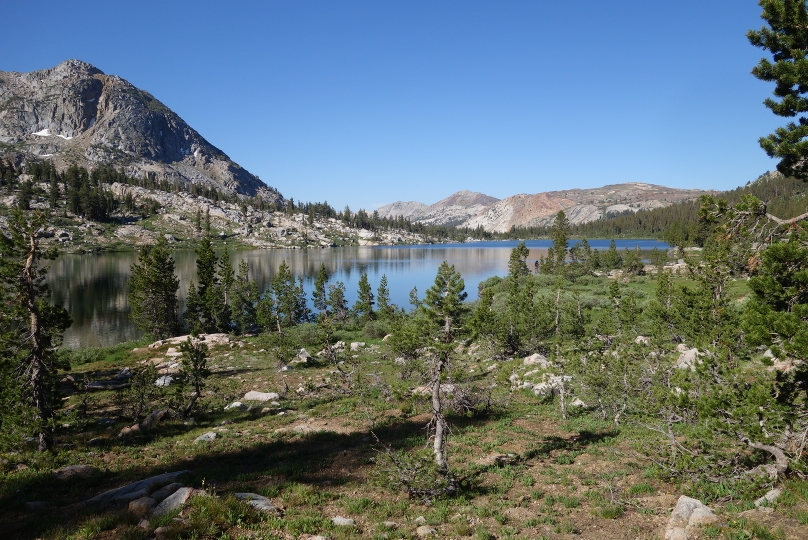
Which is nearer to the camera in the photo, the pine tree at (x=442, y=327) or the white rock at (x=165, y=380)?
the pine tree at (x=442, y=327)

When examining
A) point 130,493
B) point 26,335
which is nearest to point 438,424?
point 130,493

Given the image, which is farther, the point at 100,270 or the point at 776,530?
the point at 100,270

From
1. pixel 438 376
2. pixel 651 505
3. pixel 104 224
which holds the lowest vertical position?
pixel 651 505

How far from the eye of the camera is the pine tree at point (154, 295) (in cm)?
5053

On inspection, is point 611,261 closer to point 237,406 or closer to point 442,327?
point 237,406

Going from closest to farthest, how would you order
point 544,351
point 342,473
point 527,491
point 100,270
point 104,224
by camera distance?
point 527,491 → point 342,473 → point 544,351 → point 100,270 → point 104,224

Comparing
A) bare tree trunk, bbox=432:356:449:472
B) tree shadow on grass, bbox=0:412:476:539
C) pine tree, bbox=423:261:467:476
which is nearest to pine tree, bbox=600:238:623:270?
tree shadow on grass, bbox=0:412:476:539

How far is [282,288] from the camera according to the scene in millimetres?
60281

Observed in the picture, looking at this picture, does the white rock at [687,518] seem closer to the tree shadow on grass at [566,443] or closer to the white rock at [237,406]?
the tree shadow on grass at [566,443]

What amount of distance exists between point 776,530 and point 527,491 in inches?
266

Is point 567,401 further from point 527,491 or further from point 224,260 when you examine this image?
point 224,260

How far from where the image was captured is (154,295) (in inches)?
2044

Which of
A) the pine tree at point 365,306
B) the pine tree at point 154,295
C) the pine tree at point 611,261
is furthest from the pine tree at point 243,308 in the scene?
the pine tree at point 611,261

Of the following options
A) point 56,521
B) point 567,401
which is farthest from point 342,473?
point 567,401
